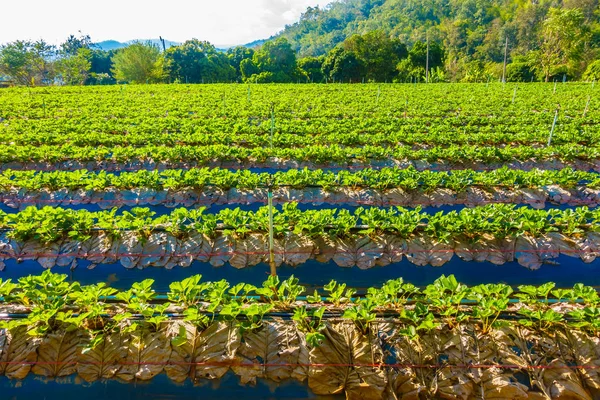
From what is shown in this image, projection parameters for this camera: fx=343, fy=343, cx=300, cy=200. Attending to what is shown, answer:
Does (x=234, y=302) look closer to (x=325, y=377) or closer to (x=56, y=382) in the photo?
(x=325, y=377)

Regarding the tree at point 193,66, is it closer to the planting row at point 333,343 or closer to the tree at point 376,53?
the tree at point 376,53

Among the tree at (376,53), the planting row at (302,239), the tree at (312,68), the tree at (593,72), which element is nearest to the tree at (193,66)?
the tree at (312,68)

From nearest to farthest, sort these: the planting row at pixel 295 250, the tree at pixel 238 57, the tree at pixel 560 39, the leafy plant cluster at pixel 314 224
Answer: the planting row at pixel 295 250, the leafy plant cluster at pixel 314 224, the tree at pixel 560 39, the tree at pixel 238 57

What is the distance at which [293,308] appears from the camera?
4.11 m

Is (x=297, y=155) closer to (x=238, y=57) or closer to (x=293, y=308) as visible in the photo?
(x=293, y=308)

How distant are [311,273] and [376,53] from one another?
51396 millimetres

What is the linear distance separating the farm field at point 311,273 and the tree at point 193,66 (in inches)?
1801

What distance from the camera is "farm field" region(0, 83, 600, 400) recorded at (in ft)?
11.5

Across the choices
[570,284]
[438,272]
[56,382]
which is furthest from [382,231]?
[56,382]

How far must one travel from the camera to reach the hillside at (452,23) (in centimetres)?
7456

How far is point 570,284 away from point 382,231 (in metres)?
2.69

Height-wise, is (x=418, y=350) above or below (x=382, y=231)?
below

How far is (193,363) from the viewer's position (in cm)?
354

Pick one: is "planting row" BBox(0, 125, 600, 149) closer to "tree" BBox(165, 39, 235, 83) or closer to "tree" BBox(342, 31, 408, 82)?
"tree" BBox(342, 31, 408, 82)
